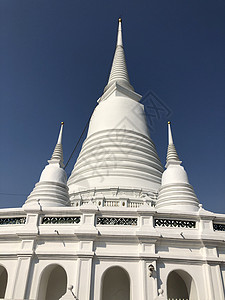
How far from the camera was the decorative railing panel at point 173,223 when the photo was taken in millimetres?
10695

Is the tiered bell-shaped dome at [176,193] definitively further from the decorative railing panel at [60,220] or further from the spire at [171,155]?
the decorative railing panel at [60,220]

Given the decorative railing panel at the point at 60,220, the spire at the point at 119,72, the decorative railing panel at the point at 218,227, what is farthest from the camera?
the spire at the point at 119,72

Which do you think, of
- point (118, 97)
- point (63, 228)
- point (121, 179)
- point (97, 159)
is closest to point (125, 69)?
point (118, 97)

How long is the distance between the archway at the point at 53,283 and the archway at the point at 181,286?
4.36 metres

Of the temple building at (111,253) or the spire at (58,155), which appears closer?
the temple building at (111,253)

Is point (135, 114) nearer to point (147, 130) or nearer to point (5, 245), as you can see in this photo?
point (147, 130)

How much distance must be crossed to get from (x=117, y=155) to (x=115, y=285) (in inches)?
396

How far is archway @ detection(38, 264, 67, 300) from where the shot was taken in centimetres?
993

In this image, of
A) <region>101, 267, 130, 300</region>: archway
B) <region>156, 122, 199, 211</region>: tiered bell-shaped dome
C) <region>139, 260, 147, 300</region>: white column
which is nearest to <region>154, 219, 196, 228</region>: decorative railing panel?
<region>139, 260, 147, 300</region>: white column

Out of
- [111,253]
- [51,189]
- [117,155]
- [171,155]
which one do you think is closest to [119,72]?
[117,155]

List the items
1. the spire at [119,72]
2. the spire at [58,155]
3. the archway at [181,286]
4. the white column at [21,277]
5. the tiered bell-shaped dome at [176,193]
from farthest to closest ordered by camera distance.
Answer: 1. the spire at [119,72]
2. the spire at [58,155]
3. the tiered bell-shaped dome at [176,193]
4. the archway at [181,286]
5. the white column at [21,277]

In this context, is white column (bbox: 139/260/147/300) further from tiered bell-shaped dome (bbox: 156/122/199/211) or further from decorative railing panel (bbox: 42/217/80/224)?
tiered bell-shaped dome (bbox: 156/122/199/211)

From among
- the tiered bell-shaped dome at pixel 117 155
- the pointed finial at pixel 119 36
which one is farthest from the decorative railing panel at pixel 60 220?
the pointed finial at pixel 119 36

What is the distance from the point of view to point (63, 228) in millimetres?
10453
